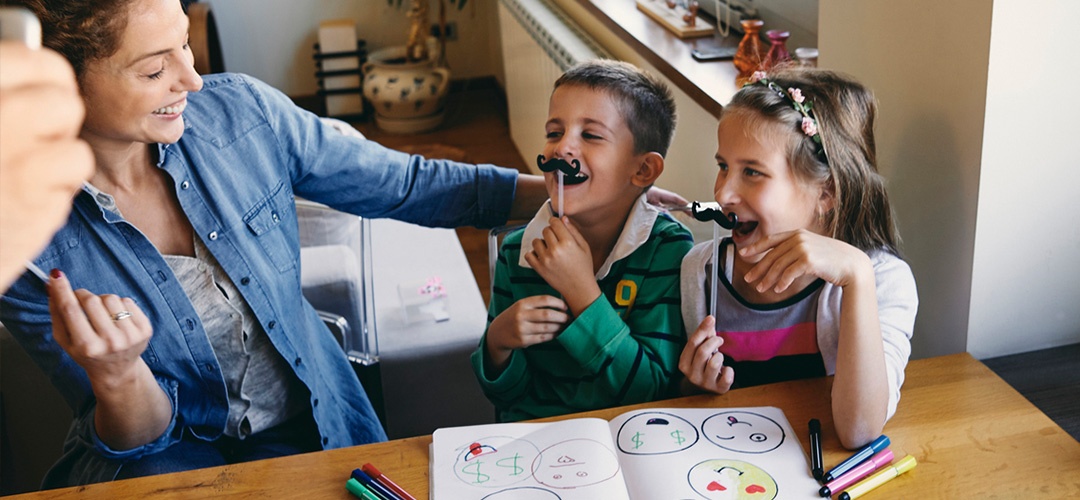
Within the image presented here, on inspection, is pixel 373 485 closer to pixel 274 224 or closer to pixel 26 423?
pixel 274 224

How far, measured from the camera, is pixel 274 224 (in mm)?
1462

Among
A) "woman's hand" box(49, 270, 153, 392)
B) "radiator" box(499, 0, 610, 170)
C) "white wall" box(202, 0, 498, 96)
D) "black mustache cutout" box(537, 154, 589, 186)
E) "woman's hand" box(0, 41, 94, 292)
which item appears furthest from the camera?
"white wall" box(202, 0, 498, 96)

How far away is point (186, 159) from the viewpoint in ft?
4.55

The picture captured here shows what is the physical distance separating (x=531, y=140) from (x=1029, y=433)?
2823 mm

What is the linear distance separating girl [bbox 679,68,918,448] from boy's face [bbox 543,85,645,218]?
180mm

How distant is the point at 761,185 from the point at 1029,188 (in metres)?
0.34

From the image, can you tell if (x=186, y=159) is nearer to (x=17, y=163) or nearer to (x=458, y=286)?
(x=458, y=286)

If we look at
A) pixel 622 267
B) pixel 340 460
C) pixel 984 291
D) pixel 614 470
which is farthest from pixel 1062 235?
pixel 340 460

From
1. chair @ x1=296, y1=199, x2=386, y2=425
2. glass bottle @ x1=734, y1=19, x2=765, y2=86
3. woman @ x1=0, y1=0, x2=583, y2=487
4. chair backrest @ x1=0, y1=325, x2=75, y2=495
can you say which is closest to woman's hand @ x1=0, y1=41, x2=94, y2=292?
woman @ x1=0, y1=0, x2=583, y2=487

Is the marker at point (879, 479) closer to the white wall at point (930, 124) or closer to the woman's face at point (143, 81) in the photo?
the white wall at point (930, 124)

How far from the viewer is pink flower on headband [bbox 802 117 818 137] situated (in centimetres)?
117

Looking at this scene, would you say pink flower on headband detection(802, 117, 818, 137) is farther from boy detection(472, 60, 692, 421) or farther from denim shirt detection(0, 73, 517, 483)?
denim shirt detection(0, 73, 517, 483)

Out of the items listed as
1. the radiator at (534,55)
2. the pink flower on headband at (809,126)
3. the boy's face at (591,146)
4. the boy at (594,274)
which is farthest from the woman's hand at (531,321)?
the radiator at (534,55)

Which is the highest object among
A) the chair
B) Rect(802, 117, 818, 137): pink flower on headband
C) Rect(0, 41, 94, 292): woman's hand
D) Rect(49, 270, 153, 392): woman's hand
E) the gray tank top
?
Rect(0, 41, 94, 292): woman's hand
